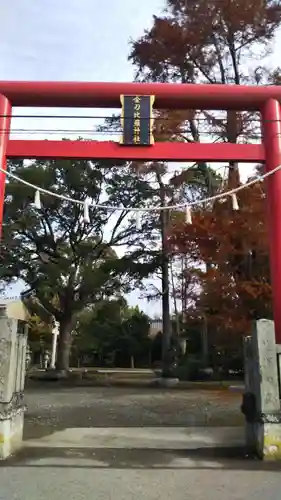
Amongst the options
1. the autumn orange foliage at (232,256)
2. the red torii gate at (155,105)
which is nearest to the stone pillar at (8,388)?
the red torii gate at (155,105)

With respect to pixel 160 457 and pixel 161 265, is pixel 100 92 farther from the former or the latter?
pixel 161 265

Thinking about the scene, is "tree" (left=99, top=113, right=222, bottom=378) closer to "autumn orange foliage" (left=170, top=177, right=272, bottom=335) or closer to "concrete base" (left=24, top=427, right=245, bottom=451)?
"autumn orange foliage" (left=170, top=177, right=272, bottom=335)

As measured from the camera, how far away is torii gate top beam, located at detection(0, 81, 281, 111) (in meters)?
7.96

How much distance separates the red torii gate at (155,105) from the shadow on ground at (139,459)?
12.4 ft

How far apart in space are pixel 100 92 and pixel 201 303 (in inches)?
417

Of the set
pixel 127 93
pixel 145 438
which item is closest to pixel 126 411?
pixel 145 438

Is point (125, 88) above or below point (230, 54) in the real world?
below

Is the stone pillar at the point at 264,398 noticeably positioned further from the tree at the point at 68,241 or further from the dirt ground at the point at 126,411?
the tree at the point at 68,241

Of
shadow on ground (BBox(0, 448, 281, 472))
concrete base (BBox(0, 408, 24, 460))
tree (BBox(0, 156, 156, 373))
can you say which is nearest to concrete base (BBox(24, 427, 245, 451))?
concrete base (BBox(0, 408, 24, 460))

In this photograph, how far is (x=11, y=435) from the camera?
6.47m

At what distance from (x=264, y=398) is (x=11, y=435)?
11.6 feet

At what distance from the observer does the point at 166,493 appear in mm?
4566

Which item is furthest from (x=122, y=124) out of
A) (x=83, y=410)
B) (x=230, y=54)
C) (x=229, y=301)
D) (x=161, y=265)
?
(x=161, y=265)

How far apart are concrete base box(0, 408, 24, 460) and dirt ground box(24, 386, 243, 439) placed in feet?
2.07
